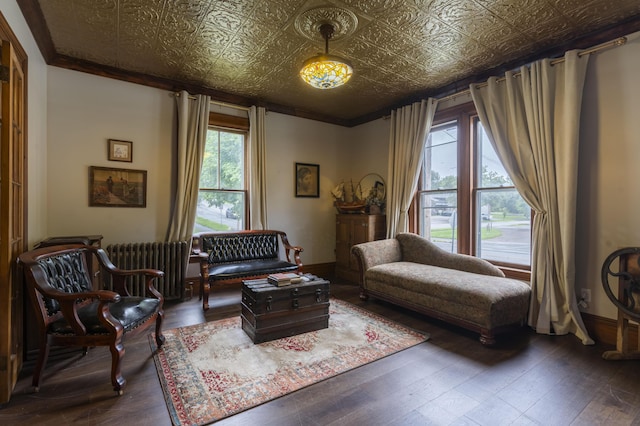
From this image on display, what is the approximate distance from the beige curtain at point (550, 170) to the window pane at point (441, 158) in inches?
34.6

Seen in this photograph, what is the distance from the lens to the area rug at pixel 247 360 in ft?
6.17

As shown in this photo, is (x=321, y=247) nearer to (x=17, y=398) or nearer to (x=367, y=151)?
(x=367, y=151)

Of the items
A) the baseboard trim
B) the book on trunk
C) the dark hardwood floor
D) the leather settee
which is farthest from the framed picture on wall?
the baseboard trim

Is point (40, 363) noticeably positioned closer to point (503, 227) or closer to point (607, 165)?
point (503, 227)

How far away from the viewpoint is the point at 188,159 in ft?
13.3

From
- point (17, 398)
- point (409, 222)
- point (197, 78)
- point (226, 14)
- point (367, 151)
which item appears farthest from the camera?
point (367, 151)

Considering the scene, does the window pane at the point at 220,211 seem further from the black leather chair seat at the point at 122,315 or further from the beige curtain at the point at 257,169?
the black leather chair seat at the point at 122,315

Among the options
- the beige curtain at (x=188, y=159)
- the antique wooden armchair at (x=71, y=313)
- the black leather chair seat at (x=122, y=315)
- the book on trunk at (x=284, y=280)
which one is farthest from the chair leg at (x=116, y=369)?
the beige curtain at (x=188, y=159)

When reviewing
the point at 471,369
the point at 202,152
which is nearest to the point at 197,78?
the point at 202,152

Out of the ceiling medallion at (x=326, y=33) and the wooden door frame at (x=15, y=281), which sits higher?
the ceiling medallion at (x=326, y=33)

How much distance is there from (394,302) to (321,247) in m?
2.14

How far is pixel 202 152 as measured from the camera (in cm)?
417

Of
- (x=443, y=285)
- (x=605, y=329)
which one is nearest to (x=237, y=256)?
(x=443, y=285)

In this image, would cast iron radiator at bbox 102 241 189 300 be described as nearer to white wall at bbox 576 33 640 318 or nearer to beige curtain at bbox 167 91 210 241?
beige curtain at bbox 167 91 210 241
